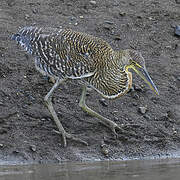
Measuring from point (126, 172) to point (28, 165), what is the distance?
1.48 m

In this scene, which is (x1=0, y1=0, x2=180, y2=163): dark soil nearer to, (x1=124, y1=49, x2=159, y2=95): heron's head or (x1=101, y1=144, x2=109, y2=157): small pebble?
(x1=101, y1=144, x2=109, y2=157): small pebble

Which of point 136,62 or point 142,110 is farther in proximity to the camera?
point 142,110

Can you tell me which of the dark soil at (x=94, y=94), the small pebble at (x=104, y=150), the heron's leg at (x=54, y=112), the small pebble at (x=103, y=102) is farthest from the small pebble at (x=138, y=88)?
the heron's leg at (x=54, y=112)

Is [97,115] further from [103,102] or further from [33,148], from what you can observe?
[33,148]

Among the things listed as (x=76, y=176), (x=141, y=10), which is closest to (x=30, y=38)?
(x=76, y=176)

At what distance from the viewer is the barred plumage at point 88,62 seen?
9766mm

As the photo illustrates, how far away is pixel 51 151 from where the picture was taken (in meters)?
9.77

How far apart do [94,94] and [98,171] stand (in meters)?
2.39

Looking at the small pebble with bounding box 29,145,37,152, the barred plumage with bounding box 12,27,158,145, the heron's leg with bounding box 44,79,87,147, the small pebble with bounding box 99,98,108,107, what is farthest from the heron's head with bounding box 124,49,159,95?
the small pebble with bounding box 29,145,37,152

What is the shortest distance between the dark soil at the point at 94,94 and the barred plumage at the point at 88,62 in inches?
18.4

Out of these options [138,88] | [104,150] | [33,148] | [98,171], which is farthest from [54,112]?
[138,88]

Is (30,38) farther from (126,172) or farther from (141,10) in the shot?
(141,10)

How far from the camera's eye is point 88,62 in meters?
9.74

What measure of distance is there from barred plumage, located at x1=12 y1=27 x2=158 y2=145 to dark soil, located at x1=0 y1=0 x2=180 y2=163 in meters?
0.47
